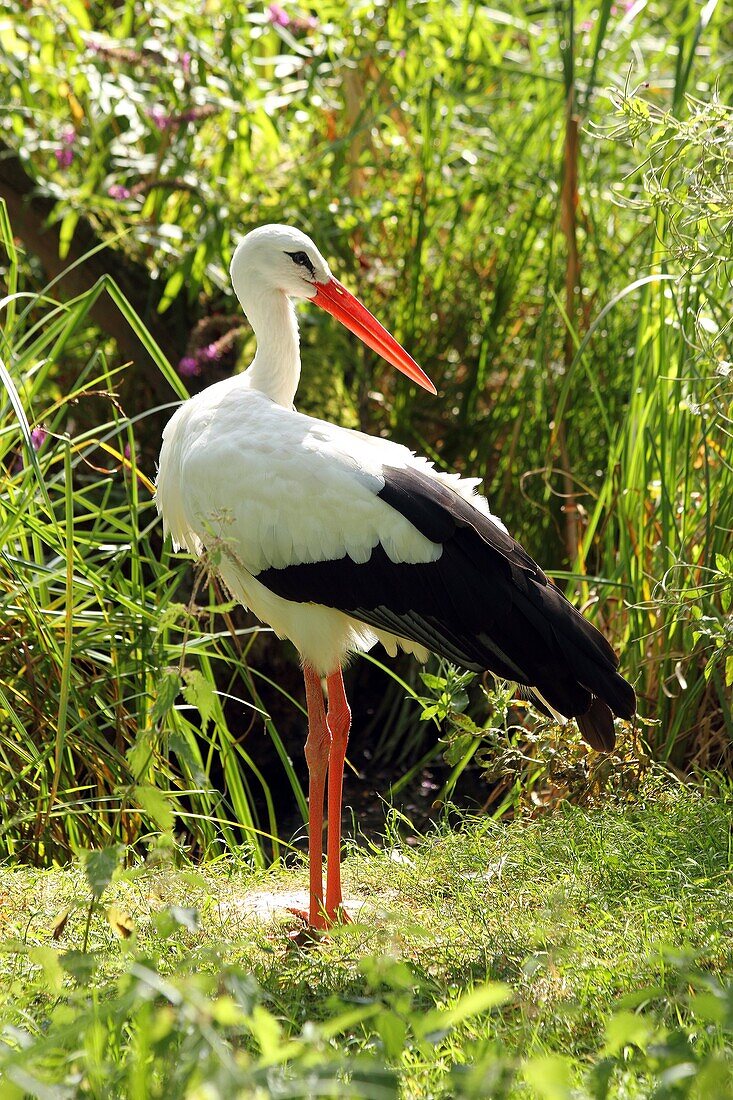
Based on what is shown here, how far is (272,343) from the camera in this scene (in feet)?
11.9

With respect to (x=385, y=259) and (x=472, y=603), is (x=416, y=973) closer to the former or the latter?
(x=472, y=603)

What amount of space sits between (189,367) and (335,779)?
2.69 m

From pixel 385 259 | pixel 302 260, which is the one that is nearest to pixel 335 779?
pixel 302 260

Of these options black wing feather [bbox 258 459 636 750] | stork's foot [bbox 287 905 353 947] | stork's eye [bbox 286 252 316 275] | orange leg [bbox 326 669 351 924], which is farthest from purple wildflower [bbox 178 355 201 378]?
stork's foot [bbox 287 905 353 947]

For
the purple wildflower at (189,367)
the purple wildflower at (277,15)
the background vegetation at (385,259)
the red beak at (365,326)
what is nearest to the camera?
the red beak at (365,326)

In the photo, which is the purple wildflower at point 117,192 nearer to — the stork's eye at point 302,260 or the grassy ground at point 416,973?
the stork's eye at point 302,260

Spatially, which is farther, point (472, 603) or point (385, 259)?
point (385, 259)

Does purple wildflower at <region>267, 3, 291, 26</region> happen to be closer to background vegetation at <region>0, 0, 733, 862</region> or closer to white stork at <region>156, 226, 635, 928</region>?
background vegetation at <region>0, 0, 733, 862</region>

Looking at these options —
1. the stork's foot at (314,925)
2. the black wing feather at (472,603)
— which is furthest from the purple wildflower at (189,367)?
the stork's foot at (314,925)

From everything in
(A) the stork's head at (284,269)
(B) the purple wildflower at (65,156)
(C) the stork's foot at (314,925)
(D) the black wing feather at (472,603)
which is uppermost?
(B) the purple wildflower at (65,156)

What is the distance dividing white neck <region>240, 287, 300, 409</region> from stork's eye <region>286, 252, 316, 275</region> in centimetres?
11

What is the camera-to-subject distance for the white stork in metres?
3.06

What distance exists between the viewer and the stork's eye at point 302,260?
3.61m

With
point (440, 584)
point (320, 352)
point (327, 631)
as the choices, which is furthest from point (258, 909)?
point (320, 352)
